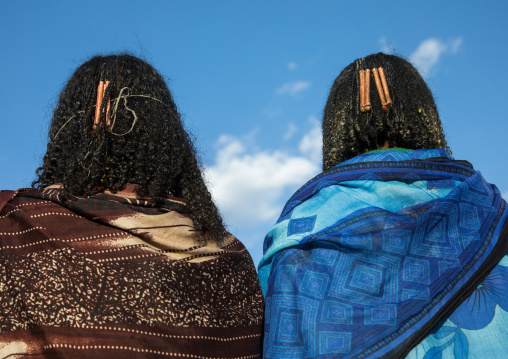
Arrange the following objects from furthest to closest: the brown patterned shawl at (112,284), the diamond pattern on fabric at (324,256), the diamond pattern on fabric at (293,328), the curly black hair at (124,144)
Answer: the curly black hair at (124,144)
the diamond pattern on fabric at (324,256)
the diamond pattern on fabric at (293,328)
the brown patterned shawl at (112,284)

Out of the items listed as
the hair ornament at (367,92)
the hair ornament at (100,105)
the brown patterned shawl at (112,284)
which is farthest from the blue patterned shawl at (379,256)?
the hair ornament at (100,105)

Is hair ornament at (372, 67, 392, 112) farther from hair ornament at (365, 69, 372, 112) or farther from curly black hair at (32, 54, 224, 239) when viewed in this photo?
curly black hair at (32, 54, 224, 239)

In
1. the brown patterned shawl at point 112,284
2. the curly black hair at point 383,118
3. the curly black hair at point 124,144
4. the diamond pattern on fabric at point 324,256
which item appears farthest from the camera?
the curly black hair at point 383,118

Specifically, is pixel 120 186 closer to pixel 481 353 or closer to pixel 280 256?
pixel 280 256

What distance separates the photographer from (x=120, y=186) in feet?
11.4

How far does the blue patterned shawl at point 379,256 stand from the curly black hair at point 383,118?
35 cm

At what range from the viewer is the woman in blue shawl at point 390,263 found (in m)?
2.97

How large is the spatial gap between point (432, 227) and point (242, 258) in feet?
3.72

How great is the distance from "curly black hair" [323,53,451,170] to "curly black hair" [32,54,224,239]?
893 mm

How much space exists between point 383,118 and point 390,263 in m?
1.04

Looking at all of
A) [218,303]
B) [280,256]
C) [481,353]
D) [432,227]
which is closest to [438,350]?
[481,353]

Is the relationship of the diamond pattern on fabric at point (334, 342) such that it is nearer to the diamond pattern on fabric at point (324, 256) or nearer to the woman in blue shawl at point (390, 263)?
the woman in blue shawl at point (390, 263)

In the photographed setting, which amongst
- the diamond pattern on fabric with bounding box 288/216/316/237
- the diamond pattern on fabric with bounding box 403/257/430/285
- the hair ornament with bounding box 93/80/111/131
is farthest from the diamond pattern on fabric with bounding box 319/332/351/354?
the hair ornament with bounding box 93/80/111/131

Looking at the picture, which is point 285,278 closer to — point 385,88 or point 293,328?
point 293,328
